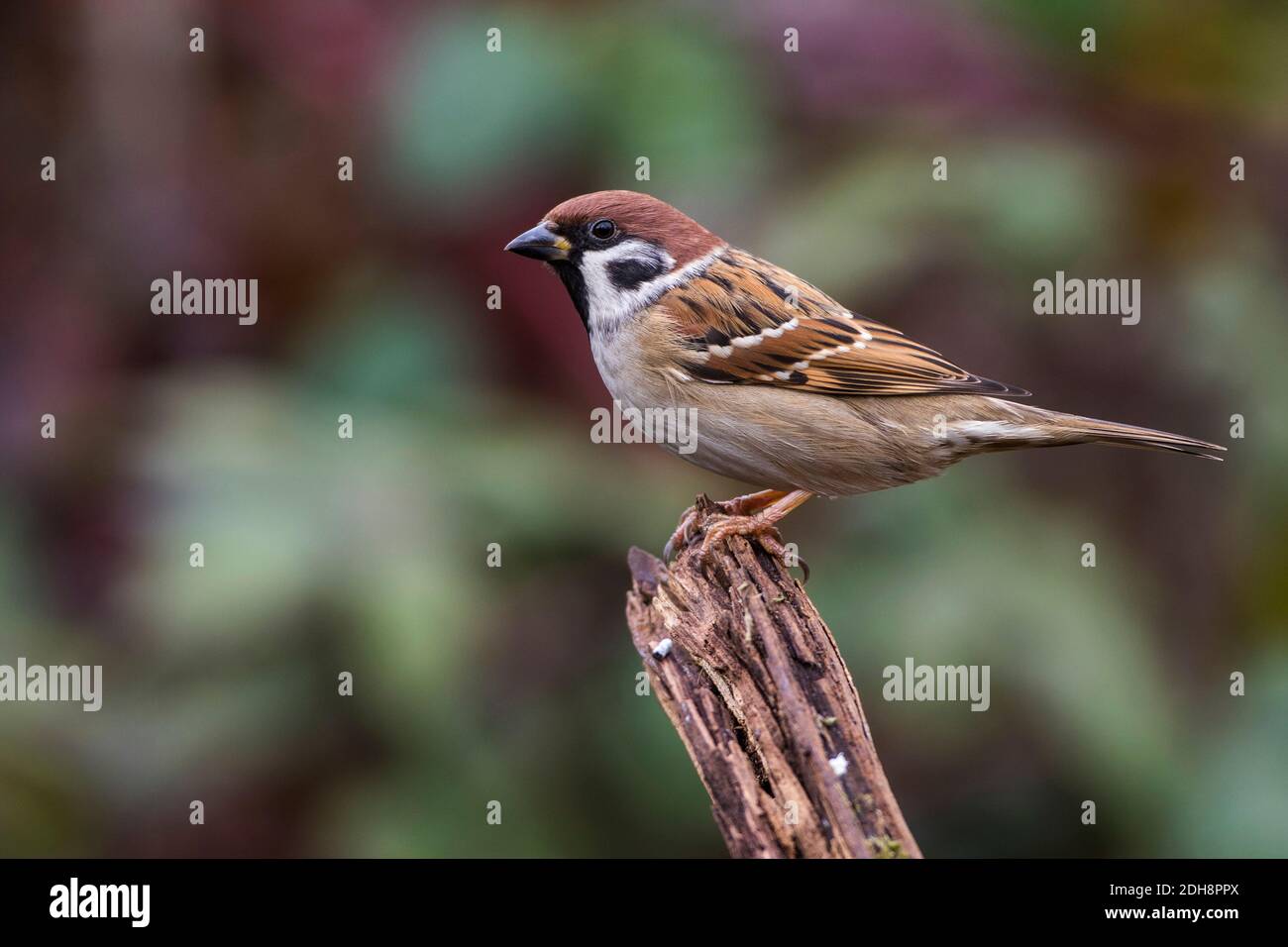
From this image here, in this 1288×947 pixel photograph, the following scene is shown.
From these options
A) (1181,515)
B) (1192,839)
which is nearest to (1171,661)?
(1181,515)

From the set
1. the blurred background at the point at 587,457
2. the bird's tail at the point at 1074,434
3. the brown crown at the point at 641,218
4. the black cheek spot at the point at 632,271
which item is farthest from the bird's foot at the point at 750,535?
the brown crown at the point at 641,218

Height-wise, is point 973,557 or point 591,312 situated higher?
point 591,312

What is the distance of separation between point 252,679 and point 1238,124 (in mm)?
4975

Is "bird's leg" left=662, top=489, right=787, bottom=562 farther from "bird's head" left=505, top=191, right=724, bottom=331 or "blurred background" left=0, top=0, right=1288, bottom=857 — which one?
"bird's head" left=505, top=191, right=724, bottom=331

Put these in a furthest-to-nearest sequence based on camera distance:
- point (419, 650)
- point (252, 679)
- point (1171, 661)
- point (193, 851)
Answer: point (1171, 661), point (193, 851), point (252, 679), point (419, 650)

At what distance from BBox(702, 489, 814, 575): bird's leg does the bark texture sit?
0.10 meters

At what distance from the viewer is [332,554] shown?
5086 millimetres

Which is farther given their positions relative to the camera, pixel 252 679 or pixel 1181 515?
pixel 1181 515

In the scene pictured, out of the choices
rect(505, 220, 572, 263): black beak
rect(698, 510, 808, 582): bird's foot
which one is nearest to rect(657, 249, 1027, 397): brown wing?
rect(505, 220, 572, 263): black beak

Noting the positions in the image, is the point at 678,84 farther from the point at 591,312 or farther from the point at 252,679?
the point at 252,679

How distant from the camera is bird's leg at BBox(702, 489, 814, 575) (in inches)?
188

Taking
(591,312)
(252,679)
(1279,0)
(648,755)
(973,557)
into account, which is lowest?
(648,755)

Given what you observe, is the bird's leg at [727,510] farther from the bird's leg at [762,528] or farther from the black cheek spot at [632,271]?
the black cheek spot at [632,271]

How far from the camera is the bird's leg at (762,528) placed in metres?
4.77
